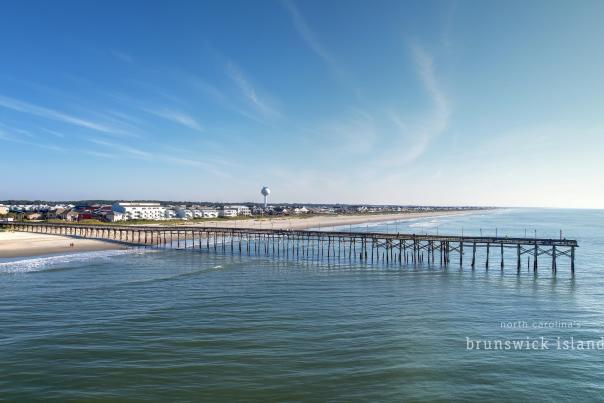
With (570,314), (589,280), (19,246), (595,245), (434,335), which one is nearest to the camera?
(434,335)

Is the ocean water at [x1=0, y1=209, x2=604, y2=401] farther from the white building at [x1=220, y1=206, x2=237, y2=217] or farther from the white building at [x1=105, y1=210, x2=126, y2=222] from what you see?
the white building at [x1=220, y1=206, x2=237, y2=217]

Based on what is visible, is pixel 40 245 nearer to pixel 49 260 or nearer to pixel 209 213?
pixel 49 260

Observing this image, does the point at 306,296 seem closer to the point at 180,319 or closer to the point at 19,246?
the point at 180,319

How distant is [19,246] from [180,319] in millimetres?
42610

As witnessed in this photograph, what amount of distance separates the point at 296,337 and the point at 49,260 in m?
35.3

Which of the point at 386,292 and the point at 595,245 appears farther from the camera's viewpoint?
the point at 595,245

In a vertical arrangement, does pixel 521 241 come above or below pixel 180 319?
above

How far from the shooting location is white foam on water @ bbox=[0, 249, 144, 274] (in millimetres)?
37219

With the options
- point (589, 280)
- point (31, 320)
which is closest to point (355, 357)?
point (31, 320)

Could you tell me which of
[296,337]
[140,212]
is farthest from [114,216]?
[296,337]

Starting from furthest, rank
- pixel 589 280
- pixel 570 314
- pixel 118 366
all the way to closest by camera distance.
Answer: pixel 589 280 → pixel 570 314 → pixel 118 366

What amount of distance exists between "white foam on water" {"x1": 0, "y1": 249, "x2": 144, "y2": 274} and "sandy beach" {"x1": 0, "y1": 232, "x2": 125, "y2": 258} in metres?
4.02

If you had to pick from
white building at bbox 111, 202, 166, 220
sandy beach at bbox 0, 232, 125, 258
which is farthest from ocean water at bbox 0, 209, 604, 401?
white building at bbox 111, 202, 166, 220

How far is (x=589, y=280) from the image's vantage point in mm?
33375
